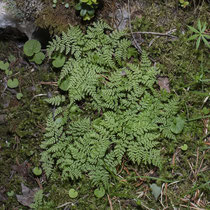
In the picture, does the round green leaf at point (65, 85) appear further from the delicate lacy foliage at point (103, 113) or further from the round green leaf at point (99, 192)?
the round green leaf at point (99, 192)

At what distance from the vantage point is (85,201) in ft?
13.5

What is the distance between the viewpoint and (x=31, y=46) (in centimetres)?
436

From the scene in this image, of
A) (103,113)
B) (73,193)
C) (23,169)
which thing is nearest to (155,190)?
(73,193)

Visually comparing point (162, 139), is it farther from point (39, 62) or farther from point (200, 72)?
point (39, 62)

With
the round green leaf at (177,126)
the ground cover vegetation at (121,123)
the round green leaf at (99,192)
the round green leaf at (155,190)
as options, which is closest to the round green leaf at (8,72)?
the ground cover vegetation at (121,123)

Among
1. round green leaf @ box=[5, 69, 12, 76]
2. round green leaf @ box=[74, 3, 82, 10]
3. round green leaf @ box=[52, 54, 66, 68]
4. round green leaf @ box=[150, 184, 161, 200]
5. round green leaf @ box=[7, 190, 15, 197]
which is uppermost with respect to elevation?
round green leaf @ box=[74, 3, 82, 10]

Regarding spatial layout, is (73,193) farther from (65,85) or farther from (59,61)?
(59,61)

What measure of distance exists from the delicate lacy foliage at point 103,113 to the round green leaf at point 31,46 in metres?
0.43

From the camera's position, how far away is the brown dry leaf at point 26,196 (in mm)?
4172

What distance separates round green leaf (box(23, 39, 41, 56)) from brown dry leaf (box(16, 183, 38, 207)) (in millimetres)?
2228

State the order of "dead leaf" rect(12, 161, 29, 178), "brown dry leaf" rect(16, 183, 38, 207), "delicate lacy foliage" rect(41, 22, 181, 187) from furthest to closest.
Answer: "dead leaf" rect(12, 161, 29, 178), "brown dry leaf" rect(16, 183, 38, 207), "delicate lacy foliage" rect(41, 22, 181, 187)

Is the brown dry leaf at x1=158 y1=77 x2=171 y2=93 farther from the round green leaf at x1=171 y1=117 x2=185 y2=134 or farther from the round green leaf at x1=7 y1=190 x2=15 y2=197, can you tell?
the round green leaf at x1=7 y1=190 x2=15 y2=197

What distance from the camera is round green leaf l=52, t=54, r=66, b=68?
4254 mm

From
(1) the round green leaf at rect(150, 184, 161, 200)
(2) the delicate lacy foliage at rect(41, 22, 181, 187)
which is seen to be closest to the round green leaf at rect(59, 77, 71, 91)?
(2) the delicate lacy foliage at rect(41, 22, 181, 187)
